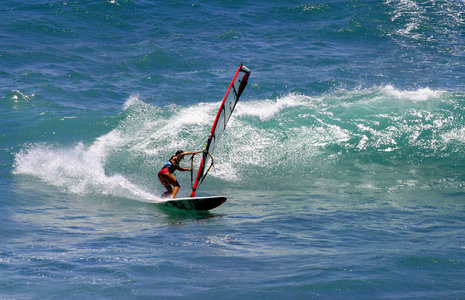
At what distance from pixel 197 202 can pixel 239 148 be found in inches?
162

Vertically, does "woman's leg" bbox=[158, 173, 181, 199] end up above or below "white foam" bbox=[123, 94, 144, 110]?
above

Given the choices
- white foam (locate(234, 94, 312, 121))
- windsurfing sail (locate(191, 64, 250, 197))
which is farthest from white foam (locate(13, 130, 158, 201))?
white foam (locate(234, 94, 312, 121))

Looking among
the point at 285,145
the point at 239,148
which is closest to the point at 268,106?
the point at 285,145

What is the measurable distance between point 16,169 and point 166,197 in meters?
3.55

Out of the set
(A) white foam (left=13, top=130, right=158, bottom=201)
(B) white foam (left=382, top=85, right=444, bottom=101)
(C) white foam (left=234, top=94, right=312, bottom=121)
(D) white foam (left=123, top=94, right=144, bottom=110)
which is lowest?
(A) white foam (left=13, top=130, right=158, bottom=201)

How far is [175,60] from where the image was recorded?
60.7ft

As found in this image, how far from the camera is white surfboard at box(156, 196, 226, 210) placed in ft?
27.8

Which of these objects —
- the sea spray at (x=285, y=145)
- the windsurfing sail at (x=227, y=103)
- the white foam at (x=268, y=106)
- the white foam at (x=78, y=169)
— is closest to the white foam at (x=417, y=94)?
the sea spray at (x=285, y=145)

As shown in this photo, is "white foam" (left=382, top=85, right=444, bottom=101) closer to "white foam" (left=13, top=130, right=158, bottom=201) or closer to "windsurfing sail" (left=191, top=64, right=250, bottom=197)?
"windsurfing sail" (left=191, top=64, right=250, bottom=197)

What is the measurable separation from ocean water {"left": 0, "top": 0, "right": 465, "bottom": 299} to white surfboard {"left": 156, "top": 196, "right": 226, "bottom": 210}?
17 centimetres

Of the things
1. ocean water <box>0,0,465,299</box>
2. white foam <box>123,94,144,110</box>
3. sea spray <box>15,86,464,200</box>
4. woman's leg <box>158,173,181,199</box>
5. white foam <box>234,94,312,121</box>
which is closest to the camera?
ocean water <box>0,0,465,299</box>

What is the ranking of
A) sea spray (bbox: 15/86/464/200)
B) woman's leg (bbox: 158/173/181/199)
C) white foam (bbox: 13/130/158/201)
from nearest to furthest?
woman's leg (bbox: 158/173/181/199) → white foam (bbox: 13/130/158/201) → sea spray (bbox: 15/86/464/200)

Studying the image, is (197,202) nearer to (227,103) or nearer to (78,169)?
(227,103)

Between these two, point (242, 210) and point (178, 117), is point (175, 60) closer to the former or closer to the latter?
point (178, 117)
